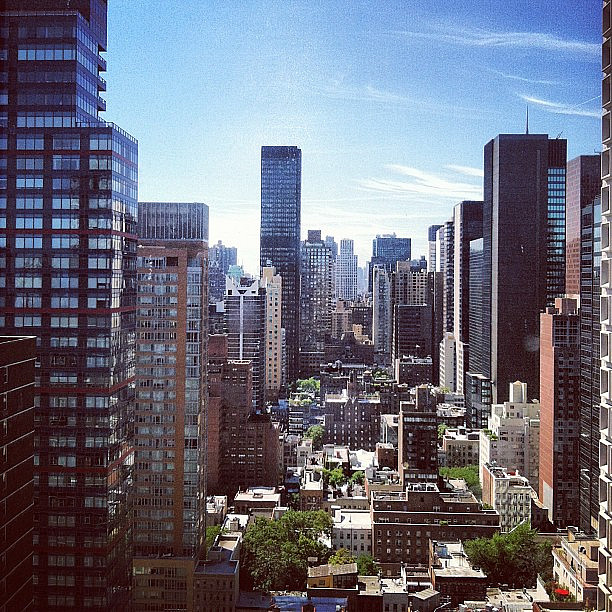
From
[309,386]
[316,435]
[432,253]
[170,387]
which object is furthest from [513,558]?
[432,253]

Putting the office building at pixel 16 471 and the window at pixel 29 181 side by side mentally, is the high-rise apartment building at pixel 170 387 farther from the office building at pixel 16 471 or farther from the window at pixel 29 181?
the office building at pixel 16 471

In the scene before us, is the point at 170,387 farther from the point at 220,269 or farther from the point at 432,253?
the point at 432,253

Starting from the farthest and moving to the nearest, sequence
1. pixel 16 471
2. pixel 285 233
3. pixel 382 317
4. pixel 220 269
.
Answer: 1. pixel 382 317
2. pixel 285 233
3. pixel 220 269
4. pixel 16 471

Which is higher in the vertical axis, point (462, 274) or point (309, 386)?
point (462, 274)

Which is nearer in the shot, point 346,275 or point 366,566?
point 366,566

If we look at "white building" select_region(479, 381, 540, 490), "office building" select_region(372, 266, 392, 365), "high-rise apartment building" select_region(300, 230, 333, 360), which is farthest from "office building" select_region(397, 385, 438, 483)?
"office building" select_region(372, 266, 392, 365)
